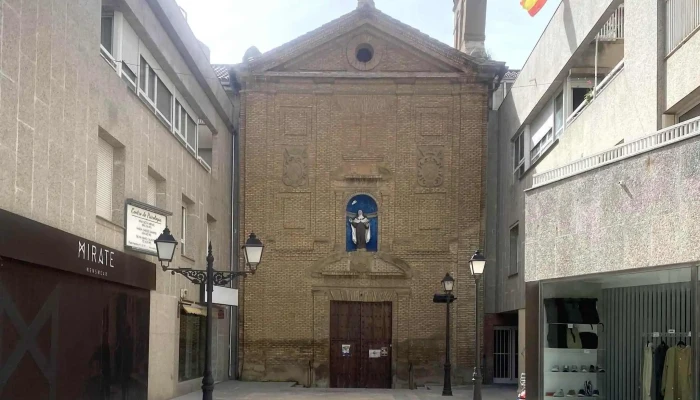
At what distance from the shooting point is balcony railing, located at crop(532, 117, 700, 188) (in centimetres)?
1205

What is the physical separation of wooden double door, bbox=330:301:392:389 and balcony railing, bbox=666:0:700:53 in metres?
17.1

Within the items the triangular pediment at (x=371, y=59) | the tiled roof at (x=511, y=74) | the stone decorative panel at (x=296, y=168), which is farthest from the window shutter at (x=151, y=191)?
the tiled roof at (x=511, y=74)

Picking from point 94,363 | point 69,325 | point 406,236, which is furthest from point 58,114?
point 406,236

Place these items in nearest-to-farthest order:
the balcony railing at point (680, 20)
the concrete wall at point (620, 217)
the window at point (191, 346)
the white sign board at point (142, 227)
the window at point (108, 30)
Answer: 1. the concrete wall at point (620, 217)
2. the balcony railing at point (680, 20)
3. the window at point (108, 30)
4. the white sign board at point (142, 227)
5. the window at point (191, 346)

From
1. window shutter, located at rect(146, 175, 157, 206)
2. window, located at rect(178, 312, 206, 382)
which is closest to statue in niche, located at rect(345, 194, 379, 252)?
window, located at rect(178, 312, 206, 382)

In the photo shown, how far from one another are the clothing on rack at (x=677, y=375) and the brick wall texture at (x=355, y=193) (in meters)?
15.1

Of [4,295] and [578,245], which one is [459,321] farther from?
[4,295]

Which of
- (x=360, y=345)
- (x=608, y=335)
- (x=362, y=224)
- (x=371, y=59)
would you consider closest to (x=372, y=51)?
(x=371, y=59)

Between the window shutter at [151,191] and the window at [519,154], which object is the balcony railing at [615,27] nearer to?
the window at [519,154]

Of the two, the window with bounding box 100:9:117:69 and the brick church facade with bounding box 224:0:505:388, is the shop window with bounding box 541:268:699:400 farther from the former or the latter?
the brick church facade with bounding box 224:0:505:388

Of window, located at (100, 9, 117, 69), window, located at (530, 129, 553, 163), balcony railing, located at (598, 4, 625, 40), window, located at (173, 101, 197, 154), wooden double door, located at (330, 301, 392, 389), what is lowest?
wooden double door, located at (330, 301, 392, 389)

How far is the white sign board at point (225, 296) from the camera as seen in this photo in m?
25.5

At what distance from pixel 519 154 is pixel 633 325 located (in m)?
11.8

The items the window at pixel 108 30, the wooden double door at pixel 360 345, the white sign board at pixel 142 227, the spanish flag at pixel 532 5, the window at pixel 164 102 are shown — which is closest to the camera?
the window at pixel 108 30
